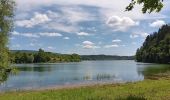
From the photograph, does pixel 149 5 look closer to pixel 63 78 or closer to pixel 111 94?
pixel 111 94

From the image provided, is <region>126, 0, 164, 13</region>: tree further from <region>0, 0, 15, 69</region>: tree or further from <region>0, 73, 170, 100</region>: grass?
<region>0, 0, 15, 69</region>: tree

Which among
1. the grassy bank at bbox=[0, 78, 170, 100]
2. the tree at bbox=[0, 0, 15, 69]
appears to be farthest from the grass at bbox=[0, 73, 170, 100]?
the tree at bbox=[0, 0, 15, 69]

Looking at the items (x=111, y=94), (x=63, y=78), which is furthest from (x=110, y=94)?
(x=63, y=78)

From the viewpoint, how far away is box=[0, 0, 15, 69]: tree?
151ft

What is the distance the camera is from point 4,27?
46.6m

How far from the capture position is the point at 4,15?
1841 inches

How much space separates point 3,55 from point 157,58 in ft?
527

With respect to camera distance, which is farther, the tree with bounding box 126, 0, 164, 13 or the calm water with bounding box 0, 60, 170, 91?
the calm water with bounding box 0, 60, 170, 91

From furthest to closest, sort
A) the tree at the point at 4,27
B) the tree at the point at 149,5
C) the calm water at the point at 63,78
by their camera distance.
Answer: the calm water at the point at 63,78 → the tree at the point at 4,27 → the tree at the point at 149,5

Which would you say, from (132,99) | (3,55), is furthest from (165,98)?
(3,55)

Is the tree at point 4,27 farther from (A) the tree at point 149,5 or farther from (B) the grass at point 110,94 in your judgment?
(A) the tree at point 149,5

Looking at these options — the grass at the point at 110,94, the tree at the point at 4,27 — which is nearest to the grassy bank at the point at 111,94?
the grass at the point at 110,94

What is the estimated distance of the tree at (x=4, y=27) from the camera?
46.0 m

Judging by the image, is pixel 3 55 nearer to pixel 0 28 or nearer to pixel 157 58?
pixel 0 28
